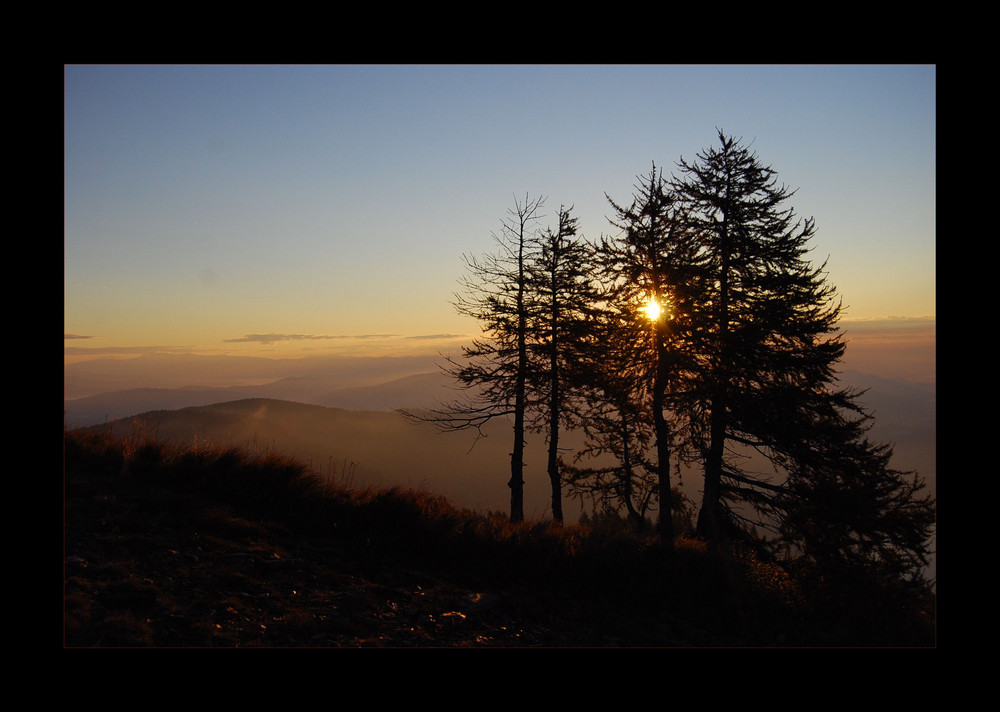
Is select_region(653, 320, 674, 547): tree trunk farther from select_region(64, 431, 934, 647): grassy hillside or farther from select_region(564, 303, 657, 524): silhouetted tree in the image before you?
select_region(64, 431, 934, 647): grassy hillside

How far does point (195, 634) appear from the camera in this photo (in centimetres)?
573

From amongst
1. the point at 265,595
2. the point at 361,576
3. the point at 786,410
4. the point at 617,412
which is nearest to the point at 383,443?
the point at 617,412

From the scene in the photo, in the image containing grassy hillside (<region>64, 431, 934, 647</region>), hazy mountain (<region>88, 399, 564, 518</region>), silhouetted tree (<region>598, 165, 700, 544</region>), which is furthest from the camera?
hazy mountain (<region>88, 399, 564, 518</region>)

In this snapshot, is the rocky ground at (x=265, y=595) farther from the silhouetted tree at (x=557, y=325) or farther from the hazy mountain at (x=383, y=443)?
the hazy mountain at (x=383, y=443)

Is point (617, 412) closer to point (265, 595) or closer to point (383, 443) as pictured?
point (265, 595)

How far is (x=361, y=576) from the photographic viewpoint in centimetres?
791

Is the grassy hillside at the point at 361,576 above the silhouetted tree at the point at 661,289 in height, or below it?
below

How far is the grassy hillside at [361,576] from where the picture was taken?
20.6 ft

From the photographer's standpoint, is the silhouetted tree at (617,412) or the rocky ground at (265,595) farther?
the silhouetted tree at (617,412)

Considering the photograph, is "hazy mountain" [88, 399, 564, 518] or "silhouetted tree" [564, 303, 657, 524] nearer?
"silhouetted tree" [564, 303, 657, 524]

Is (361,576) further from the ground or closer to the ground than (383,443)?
further from the ground

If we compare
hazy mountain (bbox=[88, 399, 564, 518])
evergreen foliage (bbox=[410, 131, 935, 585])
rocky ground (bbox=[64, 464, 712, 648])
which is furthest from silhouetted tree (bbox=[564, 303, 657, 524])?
hazy mountain (bbox=[88, 399, 564, 518])

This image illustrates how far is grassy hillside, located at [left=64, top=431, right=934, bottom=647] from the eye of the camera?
6.28 m

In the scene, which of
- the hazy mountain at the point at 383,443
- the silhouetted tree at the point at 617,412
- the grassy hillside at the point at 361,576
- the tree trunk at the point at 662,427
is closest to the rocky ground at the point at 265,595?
the grassy hillside at the point at 361,576
